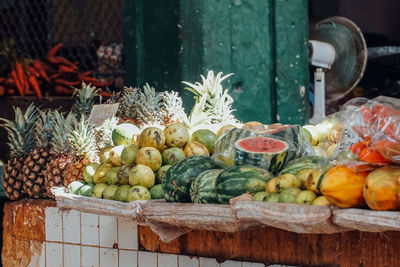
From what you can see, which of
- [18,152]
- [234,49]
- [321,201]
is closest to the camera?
[321,201]

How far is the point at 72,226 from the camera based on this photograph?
3965 millimetres

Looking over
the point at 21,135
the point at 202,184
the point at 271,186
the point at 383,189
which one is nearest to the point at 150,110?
the point at 21,135

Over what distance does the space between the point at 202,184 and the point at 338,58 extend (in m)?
2.96

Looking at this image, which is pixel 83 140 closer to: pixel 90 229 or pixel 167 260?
pixel 90 229

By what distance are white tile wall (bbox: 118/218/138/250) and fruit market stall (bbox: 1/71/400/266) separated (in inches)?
0.4

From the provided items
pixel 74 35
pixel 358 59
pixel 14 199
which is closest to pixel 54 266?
pixel 14 199

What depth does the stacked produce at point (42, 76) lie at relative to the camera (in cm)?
679

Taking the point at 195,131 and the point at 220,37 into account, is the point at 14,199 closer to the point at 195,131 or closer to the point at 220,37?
the point at 195,131

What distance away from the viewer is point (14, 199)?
439 cm

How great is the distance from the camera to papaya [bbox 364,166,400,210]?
2.03 metres

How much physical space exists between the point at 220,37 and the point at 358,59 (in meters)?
1.30

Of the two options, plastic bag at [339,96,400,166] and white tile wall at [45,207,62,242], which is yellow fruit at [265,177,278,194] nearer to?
plastic bag at [339,96,400,166]

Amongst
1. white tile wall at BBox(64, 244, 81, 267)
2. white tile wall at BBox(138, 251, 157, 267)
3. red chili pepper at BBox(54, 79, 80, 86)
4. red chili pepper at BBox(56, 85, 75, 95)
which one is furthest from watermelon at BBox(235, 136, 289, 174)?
red chili pepper at BBox(54, 79, 80, 86)

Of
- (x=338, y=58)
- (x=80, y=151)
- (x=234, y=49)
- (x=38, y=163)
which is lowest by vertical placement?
A: (x=38, y=163)
